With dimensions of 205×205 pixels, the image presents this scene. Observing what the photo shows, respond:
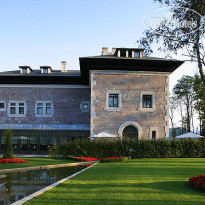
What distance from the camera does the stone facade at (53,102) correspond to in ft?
105

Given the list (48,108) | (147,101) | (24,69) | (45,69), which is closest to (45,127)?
(48,108)

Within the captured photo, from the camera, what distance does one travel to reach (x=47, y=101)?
32.2 metres

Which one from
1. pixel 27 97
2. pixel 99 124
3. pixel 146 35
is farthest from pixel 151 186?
pixel 27 97

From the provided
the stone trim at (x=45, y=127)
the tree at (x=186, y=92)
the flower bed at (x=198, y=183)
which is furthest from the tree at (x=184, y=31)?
the tree at (x=186, y=92)

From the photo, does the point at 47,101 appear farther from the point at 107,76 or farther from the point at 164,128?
the point at 164,128

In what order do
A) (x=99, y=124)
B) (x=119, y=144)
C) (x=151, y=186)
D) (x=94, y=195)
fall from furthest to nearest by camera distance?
(x=99, y=124) → (x=119, y=144) → (x=151, y=186) → (x=94, y=195)

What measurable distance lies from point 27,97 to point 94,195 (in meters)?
25.3

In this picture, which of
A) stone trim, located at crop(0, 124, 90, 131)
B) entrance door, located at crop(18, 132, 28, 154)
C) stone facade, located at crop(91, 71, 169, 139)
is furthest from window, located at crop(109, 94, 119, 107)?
entrance door, located at crop(18, 132, 28, 154)

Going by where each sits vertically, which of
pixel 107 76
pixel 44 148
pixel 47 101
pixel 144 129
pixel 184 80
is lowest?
pixel 44 148

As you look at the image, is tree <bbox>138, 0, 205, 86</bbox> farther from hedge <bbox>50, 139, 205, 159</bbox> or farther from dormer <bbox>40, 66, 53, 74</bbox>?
dormer <bbox>40, 66, 53, 74</bbox>

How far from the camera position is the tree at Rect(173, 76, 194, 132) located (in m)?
51.5

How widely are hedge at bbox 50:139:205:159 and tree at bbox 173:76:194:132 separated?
28037mm

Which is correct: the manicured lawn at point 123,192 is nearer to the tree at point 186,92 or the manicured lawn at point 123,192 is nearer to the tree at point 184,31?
the tree at point 184,31

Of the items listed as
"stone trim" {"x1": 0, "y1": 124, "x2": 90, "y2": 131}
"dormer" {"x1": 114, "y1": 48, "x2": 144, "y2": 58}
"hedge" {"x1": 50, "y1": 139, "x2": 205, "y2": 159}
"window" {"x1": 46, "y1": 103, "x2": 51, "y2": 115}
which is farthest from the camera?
"window" {"x1": 46, "y1": 103, "x2": 51, "y2": 115}
